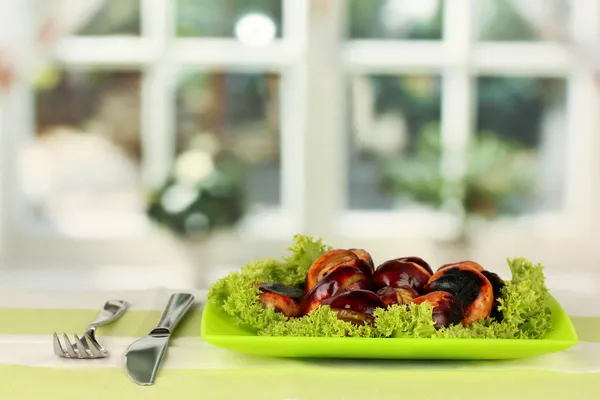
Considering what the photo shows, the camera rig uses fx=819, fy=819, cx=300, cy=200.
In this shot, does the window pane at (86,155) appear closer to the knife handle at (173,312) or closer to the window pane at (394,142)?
the window pane at (394,142)

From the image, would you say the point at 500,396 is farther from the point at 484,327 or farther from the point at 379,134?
the point at 379,134

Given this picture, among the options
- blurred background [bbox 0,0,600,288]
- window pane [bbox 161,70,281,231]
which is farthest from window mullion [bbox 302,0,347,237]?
window pane [bbox 161,70,281,231]

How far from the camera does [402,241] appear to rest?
295 centimetres

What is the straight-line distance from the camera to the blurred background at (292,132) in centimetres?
Answer: 289

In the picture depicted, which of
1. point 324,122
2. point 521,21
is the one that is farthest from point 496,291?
point 521,21

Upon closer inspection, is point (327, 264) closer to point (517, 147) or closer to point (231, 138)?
point (231, 138)

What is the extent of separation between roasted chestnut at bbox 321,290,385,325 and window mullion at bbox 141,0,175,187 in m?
2.22

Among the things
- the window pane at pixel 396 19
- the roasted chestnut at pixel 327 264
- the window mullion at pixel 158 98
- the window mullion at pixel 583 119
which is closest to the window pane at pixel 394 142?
the window pane at pixel 396 19

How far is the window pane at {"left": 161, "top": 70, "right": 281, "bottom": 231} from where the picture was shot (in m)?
2.90

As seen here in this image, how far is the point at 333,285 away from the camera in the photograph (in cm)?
75

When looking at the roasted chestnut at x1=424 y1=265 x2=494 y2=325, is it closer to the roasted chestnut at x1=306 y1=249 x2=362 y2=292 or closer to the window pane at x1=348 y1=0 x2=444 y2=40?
the roasted chestnut at x1=306 y1=249 x2=362 y2=292

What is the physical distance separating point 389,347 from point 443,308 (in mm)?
61

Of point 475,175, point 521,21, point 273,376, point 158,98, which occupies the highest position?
point 521,21

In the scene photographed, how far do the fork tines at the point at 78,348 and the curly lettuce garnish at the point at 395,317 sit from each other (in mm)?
121
